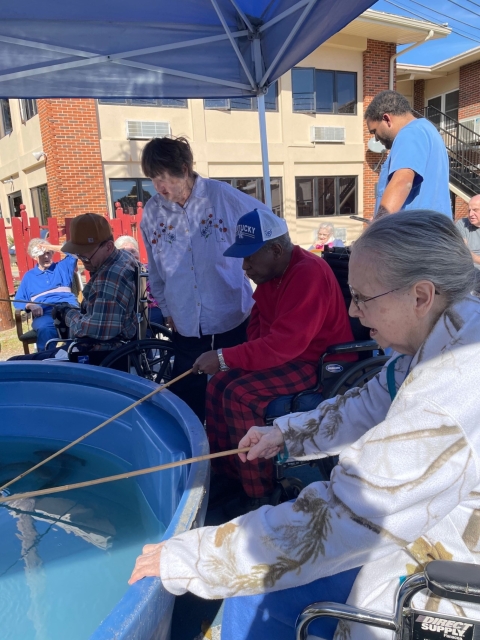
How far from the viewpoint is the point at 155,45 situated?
11.5 feet

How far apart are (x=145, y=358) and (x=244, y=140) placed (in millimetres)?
10786

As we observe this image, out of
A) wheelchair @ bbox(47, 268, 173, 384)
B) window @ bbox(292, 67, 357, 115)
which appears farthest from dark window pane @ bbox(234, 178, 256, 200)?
wheelchair @ bbox(47, 268, 173, 384)

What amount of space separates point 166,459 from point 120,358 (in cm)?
139

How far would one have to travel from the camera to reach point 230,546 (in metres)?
0.98

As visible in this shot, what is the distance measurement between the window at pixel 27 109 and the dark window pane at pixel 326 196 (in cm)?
784

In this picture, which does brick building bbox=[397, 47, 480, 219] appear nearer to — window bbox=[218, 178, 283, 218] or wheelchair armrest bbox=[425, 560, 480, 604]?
window bbox=[218, 178, 283, 218]

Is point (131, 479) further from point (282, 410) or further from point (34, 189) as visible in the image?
point (34, 189)

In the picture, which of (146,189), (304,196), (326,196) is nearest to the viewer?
(146,189)

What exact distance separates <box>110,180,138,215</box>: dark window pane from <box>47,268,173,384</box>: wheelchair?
9.00m

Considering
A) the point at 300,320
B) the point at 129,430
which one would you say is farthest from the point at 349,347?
the point at 129,430

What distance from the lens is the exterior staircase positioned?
14383 millimetres

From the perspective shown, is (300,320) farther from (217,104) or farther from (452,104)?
(452,104)

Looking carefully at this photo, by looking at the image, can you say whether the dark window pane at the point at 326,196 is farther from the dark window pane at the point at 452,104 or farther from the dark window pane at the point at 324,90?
the dark window pane at the point at 452,104

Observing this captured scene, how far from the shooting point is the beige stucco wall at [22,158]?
12.3 m
